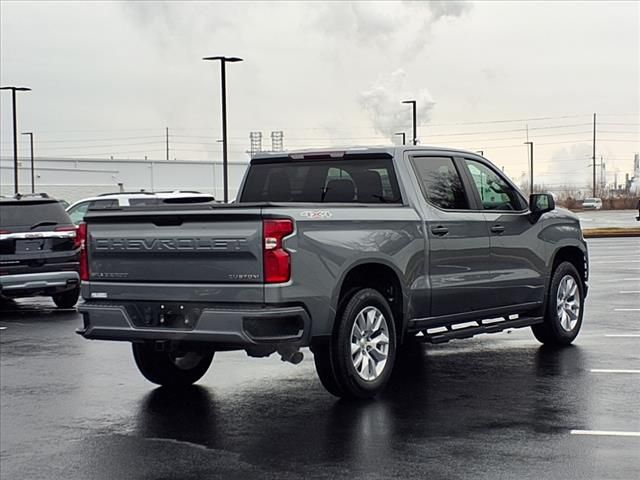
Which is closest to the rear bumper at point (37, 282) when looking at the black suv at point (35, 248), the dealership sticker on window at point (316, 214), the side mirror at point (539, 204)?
the black suv at point (35, 248)

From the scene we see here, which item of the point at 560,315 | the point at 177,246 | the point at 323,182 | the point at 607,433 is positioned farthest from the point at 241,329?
the point at 560,315

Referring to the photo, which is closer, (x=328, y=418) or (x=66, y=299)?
(x=328, y=418)

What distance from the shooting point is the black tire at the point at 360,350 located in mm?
7988

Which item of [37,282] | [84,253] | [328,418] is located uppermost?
[84,253]

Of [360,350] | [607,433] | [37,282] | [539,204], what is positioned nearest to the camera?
[607,433]

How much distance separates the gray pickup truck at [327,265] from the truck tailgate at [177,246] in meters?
0.01

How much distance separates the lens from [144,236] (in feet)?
25.8

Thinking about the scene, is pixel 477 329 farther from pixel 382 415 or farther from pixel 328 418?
pixel 328 418

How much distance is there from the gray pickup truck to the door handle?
1cm

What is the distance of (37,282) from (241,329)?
25.1 feet

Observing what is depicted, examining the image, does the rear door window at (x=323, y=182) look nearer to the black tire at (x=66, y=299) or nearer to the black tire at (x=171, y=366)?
the black tire at (x=171, y=366)

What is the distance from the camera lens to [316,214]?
25.5ft

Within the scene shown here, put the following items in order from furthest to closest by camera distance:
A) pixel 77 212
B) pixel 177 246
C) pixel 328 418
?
pixel 77 212 → pixel 177 246 → pixel 328 418

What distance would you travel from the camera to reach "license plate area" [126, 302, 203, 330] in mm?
7660
